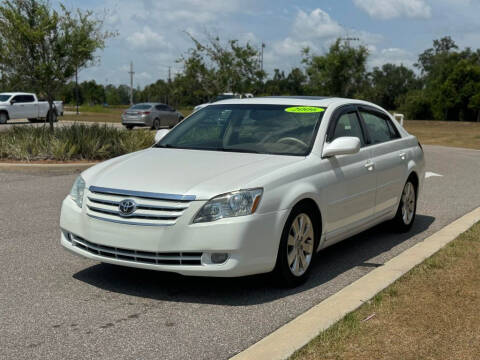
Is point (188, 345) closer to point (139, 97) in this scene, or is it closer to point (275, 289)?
point (275, 289)

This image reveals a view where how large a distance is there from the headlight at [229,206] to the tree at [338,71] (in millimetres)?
44570

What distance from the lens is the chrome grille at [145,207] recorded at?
504 centimetres

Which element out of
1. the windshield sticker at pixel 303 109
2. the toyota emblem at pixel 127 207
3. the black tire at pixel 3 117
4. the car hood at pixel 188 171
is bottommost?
the black tire at pixel 3 117

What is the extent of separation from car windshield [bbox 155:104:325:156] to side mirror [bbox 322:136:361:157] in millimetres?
177

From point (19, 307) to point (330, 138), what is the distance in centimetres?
313

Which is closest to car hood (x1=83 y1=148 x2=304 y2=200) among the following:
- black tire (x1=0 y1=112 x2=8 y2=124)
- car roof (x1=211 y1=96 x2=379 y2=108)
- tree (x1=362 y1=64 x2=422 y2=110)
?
car roof (x1=211 y1=96 x2=379 y2=108)

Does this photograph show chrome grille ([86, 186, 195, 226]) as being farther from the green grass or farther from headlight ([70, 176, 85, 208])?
the green grass

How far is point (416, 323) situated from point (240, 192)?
1567 mm

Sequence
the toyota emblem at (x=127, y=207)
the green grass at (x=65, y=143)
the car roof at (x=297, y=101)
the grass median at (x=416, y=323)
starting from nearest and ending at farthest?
the grass median at (x=416, y=323) < the toyota emblem at (x=127, y=207) < the car roof at (x=297, y=101) < the green grass at (x=65, y=143)

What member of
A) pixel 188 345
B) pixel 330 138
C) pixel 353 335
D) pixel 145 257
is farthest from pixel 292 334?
pixel 330 138

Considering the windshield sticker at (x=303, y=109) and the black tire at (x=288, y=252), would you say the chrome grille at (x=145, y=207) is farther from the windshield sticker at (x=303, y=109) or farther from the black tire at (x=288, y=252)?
the windshield sticker at (x=303, y=109)

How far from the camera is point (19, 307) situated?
5.06 m

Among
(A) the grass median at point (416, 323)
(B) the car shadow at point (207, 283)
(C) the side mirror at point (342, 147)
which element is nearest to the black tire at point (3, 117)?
(B) the car shadow at point (207, 283)

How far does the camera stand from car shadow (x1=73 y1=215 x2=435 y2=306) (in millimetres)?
5426
